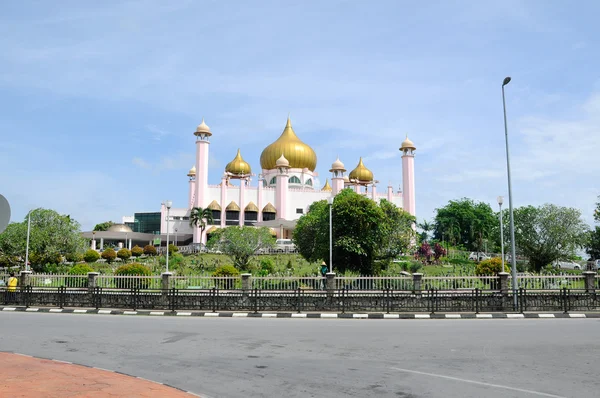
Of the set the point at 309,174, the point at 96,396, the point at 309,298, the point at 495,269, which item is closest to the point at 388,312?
the point at 309,298

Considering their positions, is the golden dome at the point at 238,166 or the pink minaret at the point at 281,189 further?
the golden dome at the point at 238,166

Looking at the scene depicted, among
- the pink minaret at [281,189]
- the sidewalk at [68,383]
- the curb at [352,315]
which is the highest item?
the pink minaret at [281,189]

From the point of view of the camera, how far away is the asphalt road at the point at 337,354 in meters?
6.51

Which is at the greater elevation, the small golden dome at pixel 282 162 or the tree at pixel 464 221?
the small golden dome at pixel 282 162

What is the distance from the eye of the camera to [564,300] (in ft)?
54.2

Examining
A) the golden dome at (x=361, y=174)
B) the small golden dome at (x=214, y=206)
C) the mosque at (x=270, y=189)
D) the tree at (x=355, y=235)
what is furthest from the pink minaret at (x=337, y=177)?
the tree at (x=355, y=235)

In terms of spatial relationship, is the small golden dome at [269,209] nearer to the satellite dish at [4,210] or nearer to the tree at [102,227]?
the tree at [102,227]

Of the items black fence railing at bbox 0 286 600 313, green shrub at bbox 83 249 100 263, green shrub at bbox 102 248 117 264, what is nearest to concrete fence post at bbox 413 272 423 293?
black fence railing at bbox 0 286 600 313

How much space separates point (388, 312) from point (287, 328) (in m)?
5.07

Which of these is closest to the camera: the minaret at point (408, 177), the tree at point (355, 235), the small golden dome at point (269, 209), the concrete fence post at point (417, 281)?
the concrete fence post at point (417, 281)

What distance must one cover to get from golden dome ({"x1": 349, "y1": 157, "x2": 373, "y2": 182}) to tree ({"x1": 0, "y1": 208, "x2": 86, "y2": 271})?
Answer: 44874 mm

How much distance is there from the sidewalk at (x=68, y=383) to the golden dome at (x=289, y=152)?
6419cm

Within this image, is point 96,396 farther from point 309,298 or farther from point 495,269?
point 495,269

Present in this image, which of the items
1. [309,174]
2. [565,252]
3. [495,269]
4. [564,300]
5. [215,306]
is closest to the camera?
[564,300]
